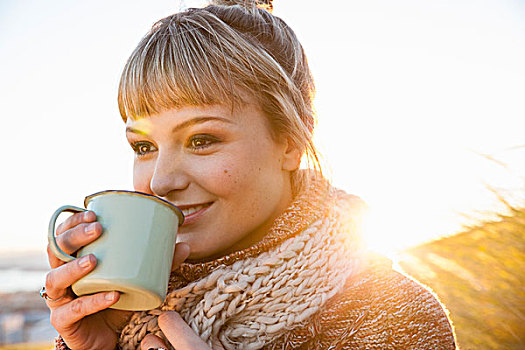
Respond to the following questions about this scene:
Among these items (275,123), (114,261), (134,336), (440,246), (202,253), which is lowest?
(440,246)

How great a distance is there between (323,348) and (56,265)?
0.87 meters

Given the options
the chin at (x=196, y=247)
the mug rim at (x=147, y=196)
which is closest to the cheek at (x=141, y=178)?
the chin at (x=196, y=247)

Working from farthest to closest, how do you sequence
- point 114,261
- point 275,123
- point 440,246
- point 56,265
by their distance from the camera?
point 440,246 → point 275,123 → point 56,265 → point 114,261

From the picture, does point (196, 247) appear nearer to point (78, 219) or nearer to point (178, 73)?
point (78, 219)

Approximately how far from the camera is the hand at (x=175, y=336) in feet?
3.72

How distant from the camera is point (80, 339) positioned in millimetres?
1182

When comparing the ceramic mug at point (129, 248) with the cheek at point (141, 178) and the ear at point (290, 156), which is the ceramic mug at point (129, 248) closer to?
the cheek at point (141, 178)

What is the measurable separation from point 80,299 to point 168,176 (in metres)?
0.45

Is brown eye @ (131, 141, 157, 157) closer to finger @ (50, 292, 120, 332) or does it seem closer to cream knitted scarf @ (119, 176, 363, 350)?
cream knitted scarf @ (119, 176, 363, 350)

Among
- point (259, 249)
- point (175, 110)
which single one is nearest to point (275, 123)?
point (175, 110)

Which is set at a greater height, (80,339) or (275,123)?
(275,123)

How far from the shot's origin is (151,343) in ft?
3.95

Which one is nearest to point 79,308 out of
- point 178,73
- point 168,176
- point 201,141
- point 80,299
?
point 80,299

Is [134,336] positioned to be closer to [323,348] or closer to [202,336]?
[202,336]
